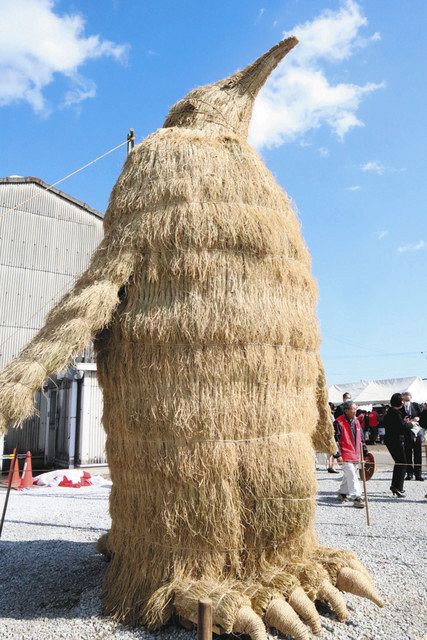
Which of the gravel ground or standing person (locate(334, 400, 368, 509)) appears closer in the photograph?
the gravel ground

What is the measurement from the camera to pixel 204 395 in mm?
3973

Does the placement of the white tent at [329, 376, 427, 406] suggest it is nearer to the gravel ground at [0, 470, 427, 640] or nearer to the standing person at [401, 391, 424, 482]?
the standing person at [401, 391, 424, 482]

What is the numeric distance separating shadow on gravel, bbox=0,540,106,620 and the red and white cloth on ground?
18.2 feet

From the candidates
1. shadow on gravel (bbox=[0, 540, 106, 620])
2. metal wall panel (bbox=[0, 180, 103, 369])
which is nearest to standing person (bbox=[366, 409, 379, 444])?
metal wall panel (bbox=[0, 180, 103, 369])

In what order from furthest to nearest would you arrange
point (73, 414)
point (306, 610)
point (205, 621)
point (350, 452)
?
point (73, 414) → point (350, 452) → point (306, 610) → point (205, 621)

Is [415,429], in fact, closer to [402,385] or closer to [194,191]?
[194,191]

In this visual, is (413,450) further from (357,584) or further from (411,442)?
(357,584)

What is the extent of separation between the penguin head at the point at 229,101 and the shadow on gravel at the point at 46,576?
4.51m

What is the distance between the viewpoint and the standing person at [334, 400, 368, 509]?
32.5 ft

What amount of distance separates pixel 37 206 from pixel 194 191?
15.7m

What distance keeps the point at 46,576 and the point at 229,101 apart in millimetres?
5132

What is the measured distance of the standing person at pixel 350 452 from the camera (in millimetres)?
9914

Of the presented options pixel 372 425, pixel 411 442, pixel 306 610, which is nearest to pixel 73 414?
pixel 411 442

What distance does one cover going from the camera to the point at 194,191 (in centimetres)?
443
